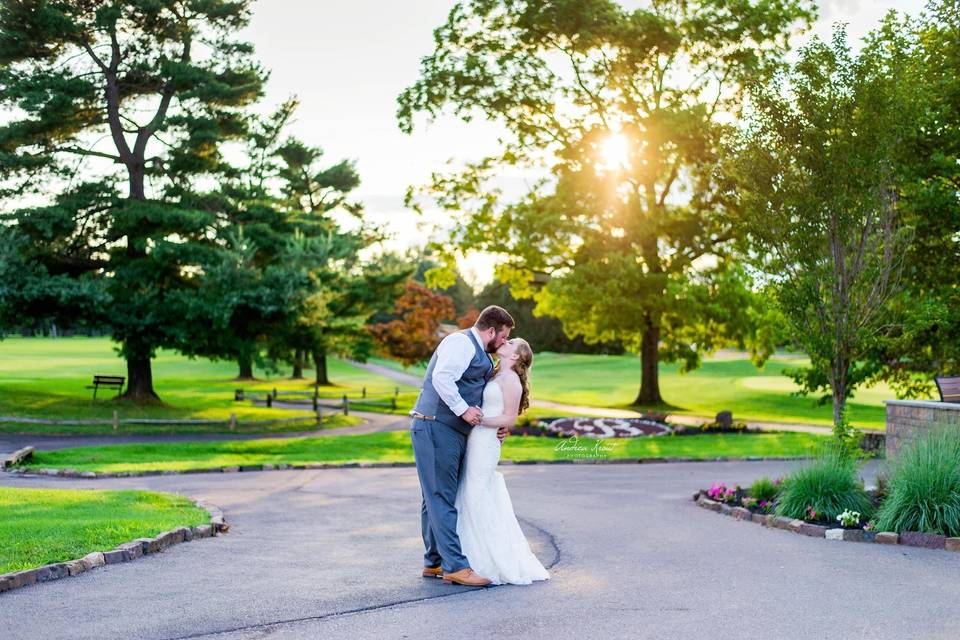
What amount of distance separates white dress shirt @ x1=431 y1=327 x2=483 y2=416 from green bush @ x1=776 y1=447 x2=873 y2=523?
5425mm

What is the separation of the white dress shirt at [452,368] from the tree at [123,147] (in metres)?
24.2

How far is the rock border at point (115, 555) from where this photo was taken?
7.64m

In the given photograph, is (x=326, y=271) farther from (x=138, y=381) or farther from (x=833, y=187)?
(x=833, y=187)

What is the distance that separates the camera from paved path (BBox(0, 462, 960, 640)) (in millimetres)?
6570

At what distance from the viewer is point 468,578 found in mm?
7984

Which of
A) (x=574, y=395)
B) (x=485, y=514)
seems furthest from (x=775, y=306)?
(x=574, y=395)

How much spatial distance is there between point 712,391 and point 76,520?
4494 centimetres

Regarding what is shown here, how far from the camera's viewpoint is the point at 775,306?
567 inches

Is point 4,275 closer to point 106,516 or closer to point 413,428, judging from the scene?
point 106,516

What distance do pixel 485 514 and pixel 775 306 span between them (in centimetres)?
770

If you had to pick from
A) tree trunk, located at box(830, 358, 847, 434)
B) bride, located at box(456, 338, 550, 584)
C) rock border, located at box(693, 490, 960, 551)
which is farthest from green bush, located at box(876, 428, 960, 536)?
bride, located at box(456, 338, 550, 584)

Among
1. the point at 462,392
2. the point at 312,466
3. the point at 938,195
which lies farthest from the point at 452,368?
the point at 938,195

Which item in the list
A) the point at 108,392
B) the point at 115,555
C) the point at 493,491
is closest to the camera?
the point at 493,491

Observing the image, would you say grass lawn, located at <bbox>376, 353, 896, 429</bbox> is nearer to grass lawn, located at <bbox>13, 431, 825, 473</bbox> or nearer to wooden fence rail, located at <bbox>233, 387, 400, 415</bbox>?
grass lawn, located at <bbox>13, 431, 825, 473</bbox>
